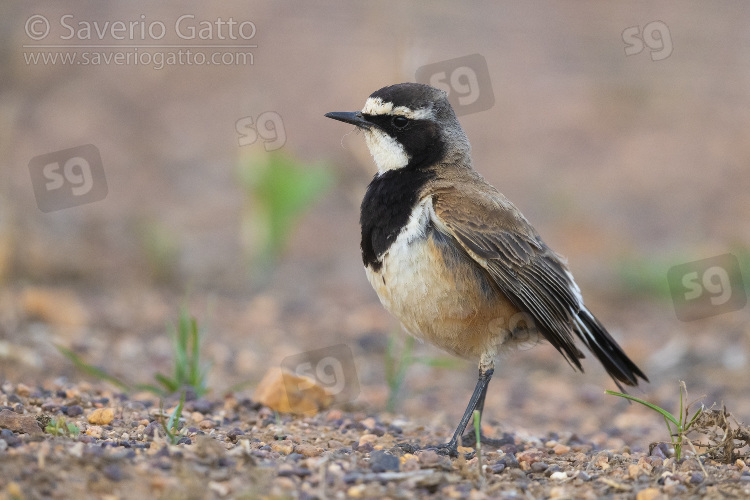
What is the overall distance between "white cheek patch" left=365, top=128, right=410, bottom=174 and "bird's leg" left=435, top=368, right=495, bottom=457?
1524mm

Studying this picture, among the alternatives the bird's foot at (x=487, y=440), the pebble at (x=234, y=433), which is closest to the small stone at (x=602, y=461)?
the bird's foot at (x=487, y=440)

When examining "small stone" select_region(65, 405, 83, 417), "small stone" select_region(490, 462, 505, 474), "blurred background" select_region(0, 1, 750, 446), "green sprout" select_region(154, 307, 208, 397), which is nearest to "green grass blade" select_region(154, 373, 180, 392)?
"green sprout" select_region(154, 307, 208, 397)

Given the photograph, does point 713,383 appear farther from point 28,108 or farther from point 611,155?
A: point 28,108

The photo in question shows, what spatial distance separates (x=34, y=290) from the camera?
28.8ft

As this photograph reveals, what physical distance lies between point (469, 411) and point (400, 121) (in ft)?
6.70

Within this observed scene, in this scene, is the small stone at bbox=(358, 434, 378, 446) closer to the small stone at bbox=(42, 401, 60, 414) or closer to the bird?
the bird

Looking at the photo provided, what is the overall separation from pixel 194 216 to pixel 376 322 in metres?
3.62

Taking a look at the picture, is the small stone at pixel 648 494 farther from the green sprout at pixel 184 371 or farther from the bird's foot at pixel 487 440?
the green sprout at pixel 184 371

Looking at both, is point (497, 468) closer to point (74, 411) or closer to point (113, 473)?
point (113, 473)

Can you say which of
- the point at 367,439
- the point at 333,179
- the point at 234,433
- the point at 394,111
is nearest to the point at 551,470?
the point at 367,439

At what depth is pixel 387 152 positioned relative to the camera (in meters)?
6.35

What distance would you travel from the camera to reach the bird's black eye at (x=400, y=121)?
6340 mm

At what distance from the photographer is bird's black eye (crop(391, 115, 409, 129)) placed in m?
6.34

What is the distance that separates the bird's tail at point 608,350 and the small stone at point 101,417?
326 centimetres
